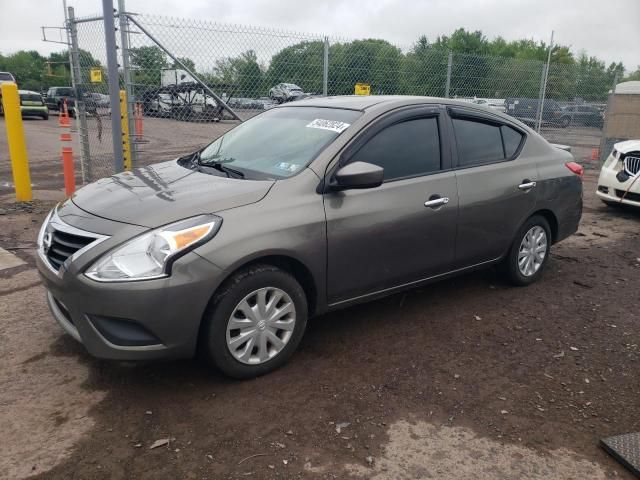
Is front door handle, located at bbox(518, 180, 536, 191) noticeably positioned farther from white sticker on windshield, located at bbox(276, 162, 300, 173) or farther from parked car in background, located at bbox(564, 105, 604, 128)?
parked car in background, located at bbox(564, 105, 604, 128)

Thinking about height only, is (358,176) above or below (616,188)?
above

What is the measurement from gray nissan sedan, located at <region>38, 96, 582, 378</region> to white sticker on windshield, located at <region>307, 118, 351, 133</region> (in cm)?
2

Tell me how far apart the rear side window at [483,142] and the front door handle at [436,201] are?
1.30ft

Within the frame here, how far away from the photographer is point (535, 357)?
12.1ft

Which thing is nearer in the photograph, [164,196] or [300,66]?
[164,196]

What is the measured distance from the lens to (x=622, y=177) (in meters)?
7.71

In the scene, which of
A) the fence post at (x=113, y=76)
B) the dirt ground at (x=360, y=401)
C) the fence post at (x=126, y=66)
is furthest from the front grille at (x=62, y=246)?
the fence post at (x=126, y=66)

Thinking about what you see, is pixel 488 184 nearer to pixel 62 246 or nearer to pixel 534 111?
pixel 62 246

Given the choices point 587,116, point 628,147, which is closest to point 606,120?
point 587,116

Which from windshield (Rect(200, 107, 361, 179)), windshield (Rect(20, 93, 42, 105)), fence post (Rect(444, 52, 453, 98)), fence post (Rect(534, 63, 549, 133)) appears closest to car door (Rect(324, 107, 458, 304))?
windshield (Rect(200, 107, 361, 179))

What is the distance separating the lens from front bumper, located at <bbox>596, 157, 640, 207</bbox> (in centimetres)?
759

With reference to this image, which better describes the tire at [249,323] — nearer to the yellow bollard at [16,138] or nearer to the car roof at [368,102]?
the car roof at [368,102]

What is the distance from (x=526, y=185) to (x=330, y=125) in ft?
Result: 6.19

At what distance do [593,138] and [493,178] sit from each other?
1277cm
